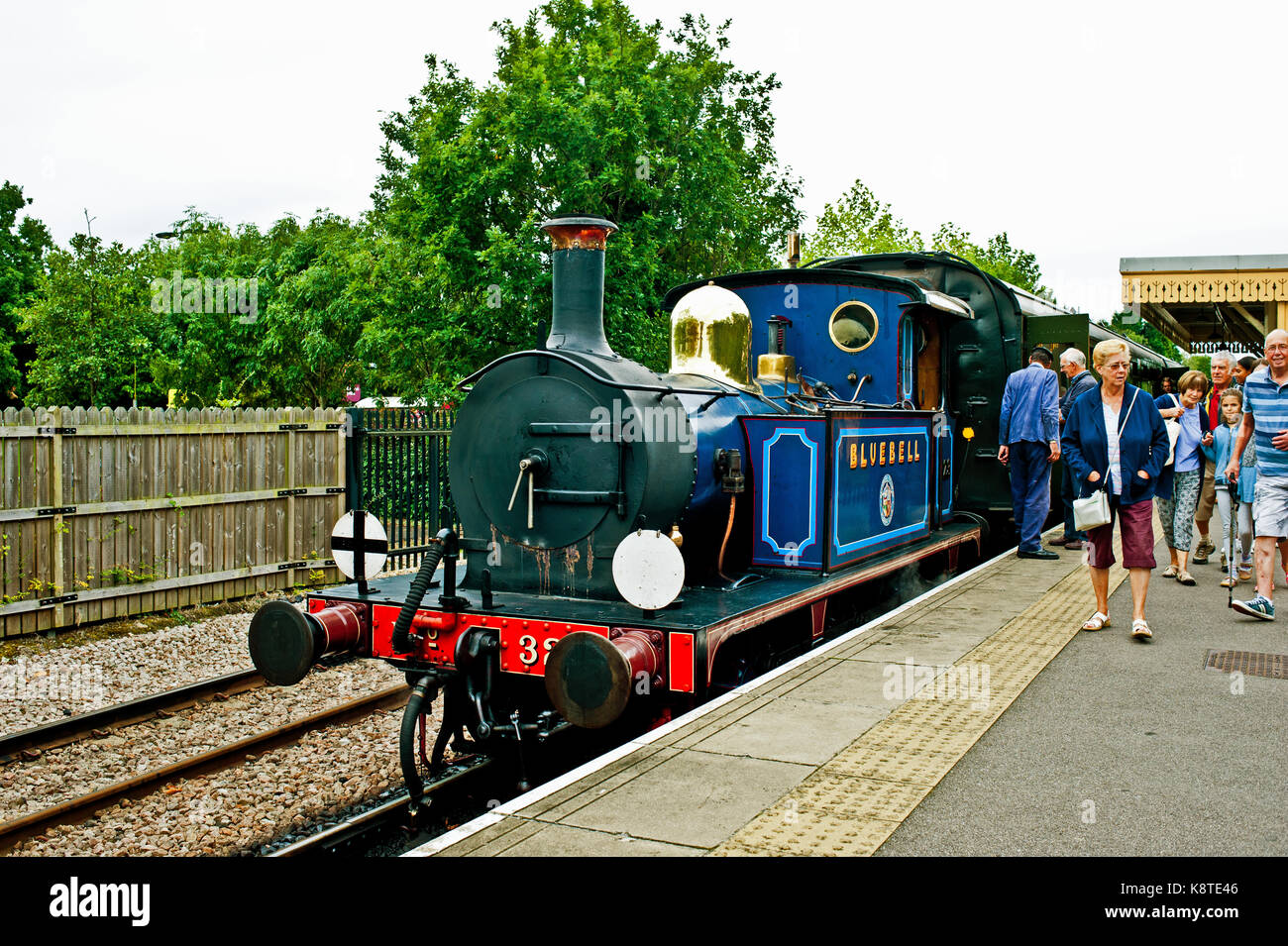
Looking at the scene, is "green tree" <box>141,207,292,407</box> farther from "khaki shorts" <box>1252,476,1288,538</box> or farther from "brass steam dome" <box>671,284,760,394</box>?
"khaki shorts" <box>1252,476,1288,538</box>

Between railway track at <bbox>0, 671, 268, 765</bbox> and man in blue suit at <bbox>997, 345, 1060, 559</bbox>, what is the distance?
6.58 meters

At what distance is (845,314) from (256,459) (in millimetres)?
6081

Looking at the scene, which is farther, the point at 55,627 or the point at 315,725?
the point at 55,627

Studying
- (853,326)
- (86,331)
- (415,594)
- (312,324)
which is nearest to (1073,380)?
(853,326)

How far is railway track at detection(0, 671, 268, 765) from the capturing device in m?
5.57

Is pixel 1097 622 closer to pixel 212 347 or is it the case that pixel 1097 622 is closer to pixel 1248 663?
pixel 1248 663

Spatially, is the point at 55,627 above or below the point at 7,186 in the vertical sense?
below

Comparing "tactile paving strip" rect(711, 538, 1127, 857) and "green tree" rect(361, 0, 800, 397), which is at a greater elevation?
"green tree" rect(361, 0, 800, 397)

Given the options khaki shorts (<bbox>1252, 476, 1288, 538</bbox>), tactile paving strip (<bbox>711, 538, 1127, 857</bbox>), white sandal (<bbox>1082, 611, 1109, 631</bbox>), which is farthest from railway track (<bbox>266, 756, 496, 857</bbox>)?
khaki shorts (<bbox>1252, 476, 1288, 538</bbox>)

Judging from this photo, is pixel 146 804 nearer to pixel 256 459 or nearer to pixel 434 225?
pixel 256 459

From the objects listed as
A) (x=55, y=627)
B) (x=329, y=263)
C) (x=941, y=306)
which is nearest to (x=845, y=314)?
(x=941, y=306)

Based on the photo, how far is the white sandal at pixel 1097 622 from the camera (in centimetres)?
647
